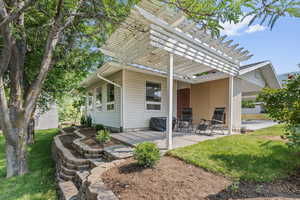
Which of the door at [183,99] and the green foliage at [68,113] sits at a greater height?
the door at [183,99]

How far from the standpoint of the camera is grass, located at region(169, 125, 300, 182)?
263 centimetres

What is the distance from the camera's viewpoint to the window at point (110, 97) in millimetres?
7327

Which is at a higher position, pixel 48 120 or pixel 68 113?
pixel 68 113

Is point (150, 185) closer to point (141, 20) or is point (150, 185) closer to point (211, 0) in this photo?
point (211, 0)

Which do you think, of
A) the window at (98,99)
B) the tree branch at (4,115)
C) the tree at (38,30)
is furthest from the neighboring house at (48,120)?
the tree branch at (4,115)

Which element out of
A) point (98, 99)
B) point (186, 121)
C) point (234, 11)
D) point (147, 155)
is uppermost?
point (234, 11)

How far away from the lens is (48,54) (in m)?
3.78

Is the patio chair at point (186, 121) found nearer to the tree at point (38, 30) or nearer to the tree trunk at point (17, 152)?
the tree at point (38, 30)

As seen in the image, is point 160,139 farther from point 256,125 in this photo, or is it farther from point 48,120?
point 48,120

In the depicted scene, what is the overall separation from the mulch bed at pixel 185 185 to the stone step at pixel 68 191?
0.74 meters

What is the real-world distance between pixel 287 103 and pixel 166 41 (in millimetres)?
2889

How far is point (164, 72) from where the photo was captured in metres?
7.19

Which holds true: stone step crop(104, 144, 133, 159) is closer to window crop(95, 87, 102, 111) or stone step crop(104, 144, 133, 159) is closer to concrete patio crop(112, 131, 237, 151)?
concrete patio crop(112, 131, 237, 151)

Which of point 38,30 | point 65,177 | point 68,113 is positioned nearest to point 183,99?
point 65,177
